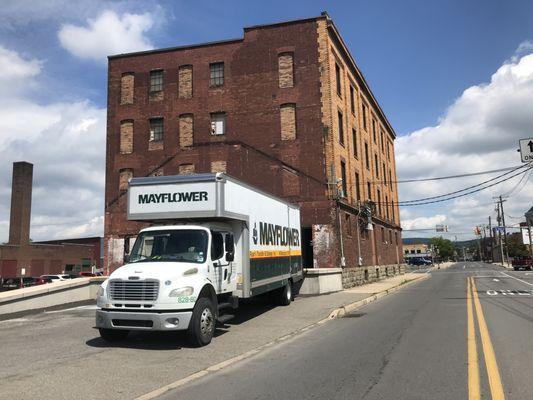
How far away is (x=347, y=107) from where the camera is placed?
30.0 metres

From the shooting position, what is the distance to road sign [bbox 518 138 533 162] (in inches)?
680

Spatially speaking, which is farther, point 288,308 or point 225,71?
point 225,71

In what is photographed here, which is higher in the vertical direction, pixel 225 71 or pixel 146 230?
pixel 225 71

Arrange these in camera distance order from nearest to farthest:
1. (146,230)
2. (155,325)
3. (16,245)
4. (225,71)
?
(155,325)
(146,230)
(225,71)
(16,245)

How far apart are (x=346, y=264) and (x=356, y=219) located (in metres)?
4.50

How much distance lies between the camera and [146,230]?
10531 mm

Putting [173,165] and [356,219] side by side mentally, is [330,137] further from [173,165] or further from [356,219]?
[173,165]

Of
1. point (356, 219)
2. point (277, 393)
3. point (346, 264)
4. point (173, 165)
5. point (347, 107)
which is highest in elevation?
point (347, 107)

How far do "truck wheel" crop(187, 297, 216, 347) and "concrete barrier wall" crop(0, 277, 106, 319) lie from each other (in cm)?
848

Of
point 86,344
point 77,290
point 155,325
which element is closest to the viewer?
point 155,325

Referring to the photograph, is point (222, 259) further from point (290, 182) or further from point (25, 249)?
point (25, 249)

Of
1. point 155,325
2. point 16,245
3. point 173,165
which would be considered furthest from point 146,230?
point 16,245

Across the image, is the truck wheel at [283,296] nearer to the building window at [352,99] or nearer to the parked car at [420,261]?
the building window at [352,99]

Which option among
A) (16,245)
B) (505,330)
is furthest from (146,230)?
(16,245)
